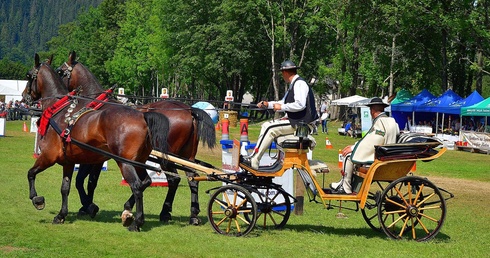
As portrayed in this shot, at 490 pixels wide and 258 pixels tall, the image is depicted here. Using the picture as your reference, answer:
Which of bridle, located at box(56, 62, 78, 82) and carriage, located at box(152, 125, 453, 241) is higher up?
bridle, located at box(56, 62, 78, 82)

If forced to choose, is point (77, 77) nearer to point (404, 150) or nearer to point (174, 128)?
point (174, 128)

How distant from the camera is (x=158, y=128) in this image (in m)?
12.2

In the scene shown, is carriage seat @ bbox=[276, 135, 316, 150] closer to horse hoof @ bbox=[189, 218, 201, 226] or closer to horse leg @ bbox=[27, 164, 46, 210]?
horse hoof @ bbox=[189, 218, 201, 226]

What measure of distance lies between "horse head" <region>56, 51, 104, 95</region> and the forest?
31392 mm

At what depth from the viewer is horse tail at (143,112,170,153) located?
40.1 feet

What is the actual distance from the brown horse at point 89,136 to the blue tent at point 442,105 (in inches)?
1152

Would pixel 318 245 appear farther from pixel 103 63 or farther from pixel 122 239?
pixel 103 63

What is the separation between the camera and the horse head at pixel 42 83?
533 inches

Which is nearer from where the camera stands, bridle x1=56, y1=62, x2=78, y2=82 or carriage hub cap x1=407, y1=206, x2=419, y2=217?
carriage hub cap x1=407, y1=206, x2=419, y2=217

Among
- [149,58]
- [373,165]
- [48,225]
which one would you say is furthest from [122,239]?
[149,58]

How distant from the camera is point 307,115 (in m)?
11.6

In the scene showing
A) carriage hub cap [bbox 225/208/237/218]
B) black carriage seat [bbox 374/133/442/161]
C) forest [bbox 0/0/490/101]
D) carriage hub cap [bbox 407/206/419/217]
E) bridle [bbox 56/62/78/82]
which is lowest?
carriage hub cap [bbox 225/208/237/218]

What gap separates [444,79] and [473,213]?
33.8 m

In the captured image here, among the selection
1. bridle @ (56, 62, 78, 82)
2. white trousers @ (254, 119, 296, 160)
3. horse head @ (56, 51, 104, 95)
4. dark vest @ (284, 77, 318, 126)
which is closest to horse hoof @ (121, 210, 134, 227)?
white trousers @ (254, 119, 296, 160)
